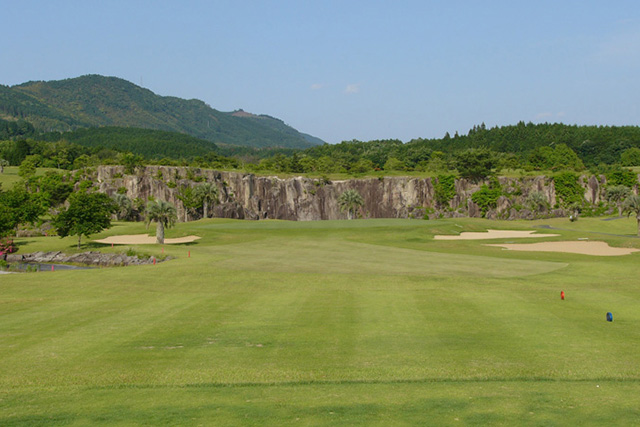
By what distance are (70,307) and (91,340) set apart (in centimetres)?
778

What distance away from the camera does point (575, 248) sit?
56.4 metres

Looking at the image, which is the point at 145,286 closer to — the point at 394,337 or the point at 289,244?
the point at 394,337

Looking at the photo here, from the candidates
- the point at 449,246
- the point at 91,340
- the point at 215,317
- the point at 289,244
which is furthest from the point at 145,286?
the point at 449,246

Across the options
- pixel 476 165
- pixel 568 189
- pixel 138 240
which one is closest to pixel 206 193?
pixel 138 240

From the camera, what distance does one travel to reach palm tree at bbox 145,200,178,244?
64.1 m

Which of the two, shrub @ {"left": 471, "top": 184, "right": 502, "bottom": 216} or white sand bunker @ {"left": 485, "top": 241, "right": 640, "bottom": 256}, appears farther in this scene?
shrub @ {"left": 471, "top": 184, "right": 502, "bottom": 216}

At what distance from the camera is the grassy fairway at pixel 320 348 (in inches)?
450

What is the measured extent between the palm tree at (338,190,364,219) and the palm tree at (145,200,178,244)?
67260mm

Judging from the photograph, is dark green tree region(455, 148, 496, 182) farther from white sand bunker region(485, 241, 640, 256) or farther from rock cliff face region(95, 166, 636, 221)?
white sand bunker region(485, 241, 640, 256)

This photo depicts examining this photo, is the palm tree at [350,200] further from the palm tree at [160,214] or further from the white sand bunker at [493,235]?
the palm tree at [160,214]

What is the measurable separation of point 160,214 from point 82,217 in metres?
9.98

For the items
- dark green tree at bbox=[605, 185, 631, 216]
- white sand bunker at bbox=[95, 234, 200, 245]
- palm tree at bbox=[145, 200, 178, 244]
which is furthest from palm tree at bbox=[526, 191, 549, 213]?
palm tree at bbox=[145, 200, 178, 244]

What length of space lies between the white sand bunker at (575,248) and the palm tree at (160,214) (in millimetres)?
39140

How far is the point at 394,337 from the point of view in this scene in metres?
17.9
